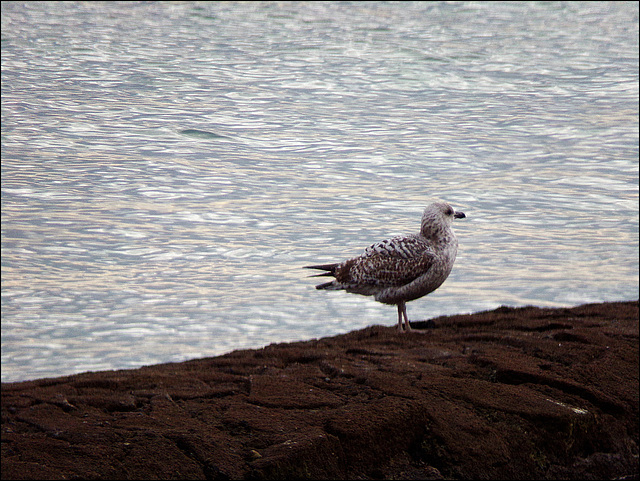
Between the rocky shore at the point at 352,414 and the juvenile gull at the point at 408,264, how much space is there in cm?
37

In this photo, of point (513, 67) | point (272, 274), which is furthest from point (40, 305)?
point (513, 67)

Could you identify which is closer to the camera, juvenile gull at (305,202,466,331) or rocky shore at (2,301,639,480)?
rocky shore at (2,301,639,480)

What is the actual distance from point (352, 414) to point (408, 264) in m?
1.77

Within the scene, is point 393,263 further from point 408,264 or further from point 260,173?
point 260,173

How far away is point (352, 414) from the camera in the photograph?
4086mm

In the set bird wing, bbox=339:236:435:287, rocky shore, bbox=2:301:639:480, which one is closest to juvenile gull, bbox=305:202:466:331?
bird wing, bbox=339:236:435:287

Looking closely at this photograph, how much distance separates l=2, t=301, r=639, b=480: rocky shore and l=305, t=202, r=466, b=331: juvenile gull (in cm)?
37

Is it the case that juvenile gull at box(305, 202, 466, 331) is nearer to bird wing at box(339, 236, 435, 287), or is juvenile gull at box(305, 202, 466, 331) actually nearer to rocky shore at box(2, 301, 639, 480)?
bird wing at box(339, 236, 435, 287)

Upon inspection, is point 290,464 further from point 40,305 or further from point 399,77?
point 399,77

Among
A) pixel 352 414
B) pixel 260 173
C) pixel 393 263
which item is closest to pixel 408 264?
pixel 393 263

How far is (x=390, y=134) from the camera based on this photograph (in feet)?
40.6

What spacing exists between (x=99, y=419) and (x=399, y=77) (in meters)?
13.4

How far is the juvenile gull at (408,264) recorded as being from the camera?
5.61 metres

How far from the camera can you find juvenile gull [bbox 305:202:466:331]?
5.61 metres
